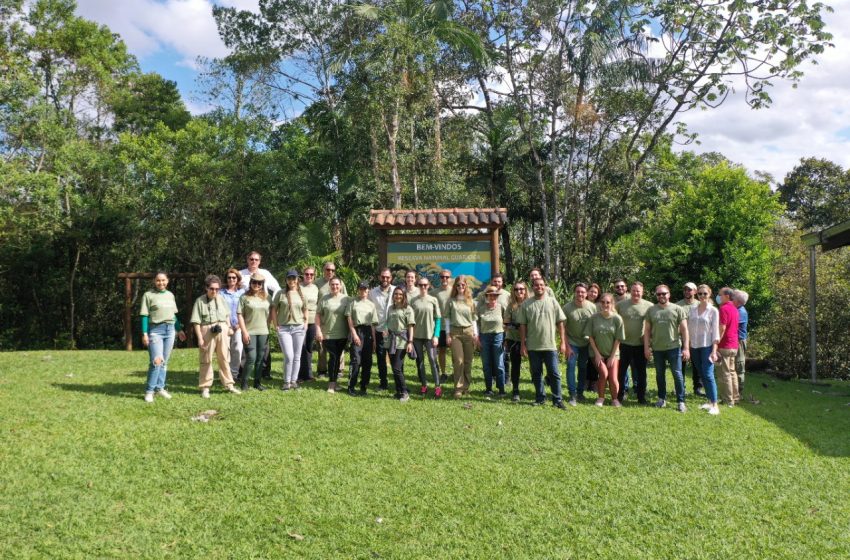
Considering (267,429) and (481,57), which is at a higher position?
(481,57)

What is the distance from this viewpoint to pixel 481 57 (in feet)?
48.9

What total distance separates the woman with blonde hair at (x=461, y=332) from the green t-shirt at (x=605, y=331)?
4.91ft

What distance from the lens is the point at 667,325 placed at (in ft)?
24.7

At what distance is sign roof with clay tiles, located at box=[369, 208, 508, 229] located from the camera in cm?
1012

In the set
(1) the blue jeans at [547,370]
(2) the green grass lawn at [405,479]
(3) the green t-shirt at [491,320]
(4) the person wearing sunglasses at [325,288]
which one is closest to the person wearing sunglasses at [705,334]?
(2) the green grass lawn at [405,479]

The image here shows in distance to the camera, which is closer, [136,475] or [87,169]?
[136,475]

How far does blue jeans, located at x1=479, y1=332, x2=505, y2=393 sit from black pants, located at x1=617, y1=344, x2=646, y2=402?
1.53 metres

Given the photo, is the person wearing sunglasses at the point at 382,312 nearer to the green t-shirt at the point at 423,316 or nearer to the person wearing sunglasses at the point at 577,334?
the green t-shirt at the point at 423,316

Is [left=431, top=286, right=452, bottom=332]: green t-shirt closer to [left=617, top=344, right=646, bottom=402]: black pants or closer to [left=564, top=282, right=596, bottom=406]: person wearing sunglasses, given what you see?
[left=564, top=282, right=596, bottom=406]: person wearing sunglasses

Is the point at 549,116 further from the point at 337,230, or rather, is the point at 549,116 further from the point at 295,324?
the point at 295,324

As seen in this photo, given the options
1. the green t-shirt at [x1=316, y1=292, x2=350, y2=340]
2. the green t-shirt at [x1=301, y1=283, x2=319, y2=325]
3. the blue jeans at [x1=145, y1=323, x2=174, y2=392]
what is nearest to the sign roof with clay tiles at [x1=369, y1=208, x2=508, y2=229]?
the green t-shirt at [x1=301, y1=283, x2=319, y2=325]

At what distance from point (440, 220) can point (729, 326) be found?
470 cm

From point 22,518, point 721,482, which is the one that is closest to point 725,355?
point 721,482

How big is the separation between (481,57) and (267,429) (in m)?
11.8
